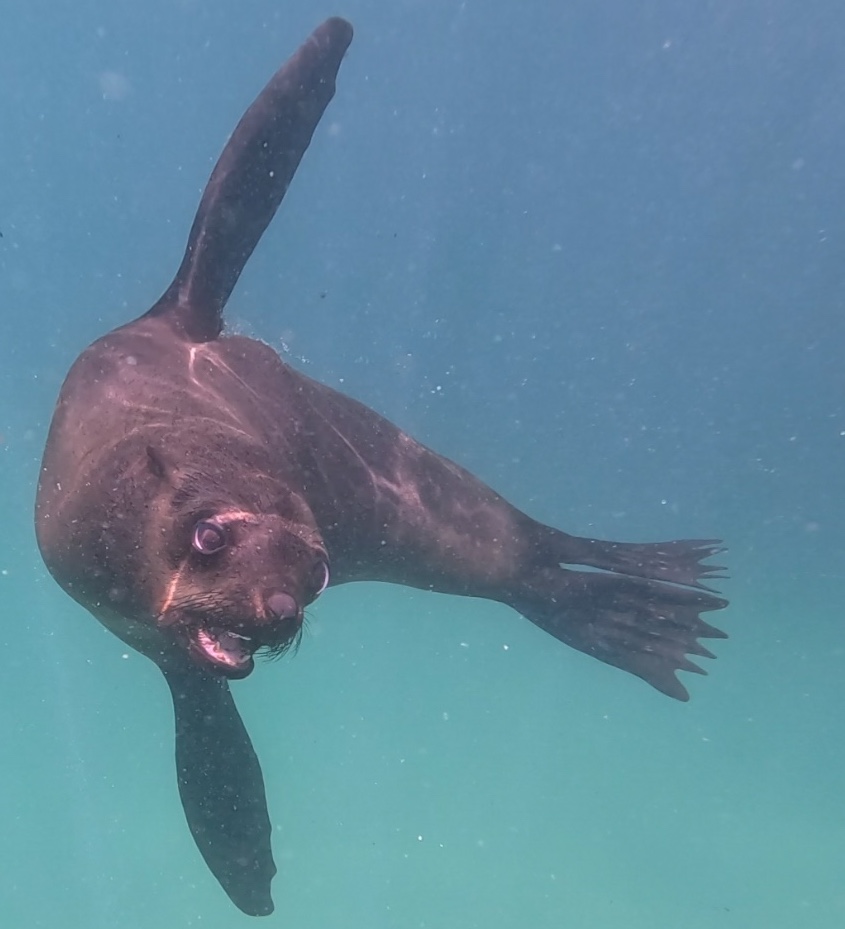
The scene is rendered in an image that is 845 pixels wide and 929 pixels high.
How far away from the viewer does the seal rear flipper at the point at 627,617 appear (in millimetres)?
5730

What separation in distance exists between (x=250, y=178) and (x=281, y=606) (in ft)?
9.96

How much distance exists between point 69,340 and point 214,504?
13.8 metres

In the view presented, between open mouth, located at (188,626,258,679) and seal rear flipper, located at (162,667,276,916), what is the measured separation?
2.56 metres

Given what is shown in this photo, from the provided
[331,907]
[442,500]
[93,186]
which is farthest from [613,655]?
[331,907]

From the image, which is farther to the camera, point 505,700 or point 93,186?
point 505,700

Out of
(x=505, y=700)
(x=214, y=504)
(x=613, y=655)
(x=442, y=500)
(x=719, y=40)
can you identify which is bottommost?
(x=214, y=504)

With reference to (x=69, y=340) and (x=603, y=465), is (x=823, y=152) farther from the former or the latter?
(x=69, y=340)

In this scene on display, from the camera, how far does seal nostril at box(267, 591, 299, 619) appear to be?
2365 millimetres

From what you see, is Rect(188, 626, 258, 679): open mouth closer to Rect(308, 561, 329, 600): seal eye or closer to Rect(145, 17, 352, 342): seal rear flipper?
Rect(308, 561, 329, 600): seal eye

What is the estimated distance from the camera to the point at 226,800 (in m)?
5.00

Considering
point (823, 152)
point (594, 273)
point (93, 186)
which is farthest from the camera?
point (594, 273)

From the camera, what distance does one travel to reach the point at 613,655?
5832 millimetres

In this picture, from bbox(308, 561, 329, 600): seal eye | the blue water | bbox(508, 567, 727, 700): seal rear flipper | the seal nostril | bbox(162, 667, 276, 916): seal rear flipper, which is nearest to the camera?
the seal nostril

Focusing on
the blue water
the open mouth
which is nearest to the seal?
the open mouth
